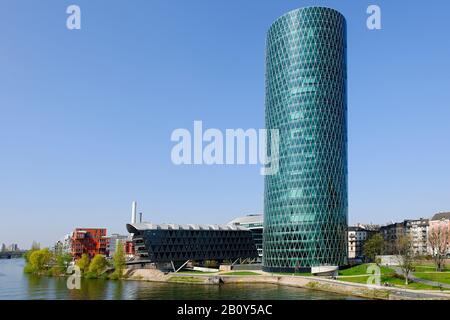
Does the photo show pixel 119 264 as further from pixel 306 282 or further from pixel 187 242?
pixel 306 282

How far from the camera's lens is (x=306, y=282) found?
393 ft

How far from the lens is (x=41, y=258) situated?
570 feet

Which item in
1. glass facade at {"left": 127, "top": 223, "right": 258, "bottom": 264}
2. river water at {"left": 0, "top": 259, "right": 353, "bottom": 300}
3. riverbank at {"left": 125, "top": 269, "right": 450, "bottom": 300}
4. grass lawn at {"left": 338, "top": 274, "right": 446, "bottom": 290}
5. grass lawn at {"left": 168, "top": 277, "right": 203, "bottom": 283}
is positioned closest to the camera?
riverbank at {"left": 125, "top": 269, "right": 450, "bottom": 300}

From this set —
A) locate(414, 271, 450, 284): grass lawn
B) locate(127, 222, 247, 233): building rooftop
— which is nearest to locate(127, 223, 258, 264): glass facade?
locate(127, 222, 247, 233): building rooftop

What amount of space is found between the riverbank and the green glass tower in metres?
26.8

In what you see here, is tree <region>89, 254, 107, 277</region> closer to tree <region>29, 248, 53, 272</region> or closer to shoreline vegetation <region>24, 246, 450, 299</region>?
shoreline vegetation <region>24, 246, 450, 299</region>

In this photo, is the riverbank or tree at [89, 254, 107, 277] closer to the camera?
the riverbank

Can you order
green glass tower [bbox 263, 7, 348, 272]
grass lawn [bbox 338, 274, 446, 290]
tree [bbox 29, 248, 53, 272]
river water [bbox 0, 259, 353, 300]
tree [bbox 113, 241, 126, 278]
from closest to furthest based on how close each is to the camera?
1. grass lawn [bbox 338, 274, 446, 290]
2. river water [bbox 0, 259, 353, 300]
3. tree [bbox 113, 241, 126, 278]
4. green glass tower [bbox 263, 7, 348, 272]
5. tree [bbox 29, 248, 53, 272]

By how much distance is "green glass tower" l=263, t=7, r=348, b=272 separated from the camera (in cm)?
16112

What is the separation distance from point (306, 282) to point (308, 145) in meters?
60.3

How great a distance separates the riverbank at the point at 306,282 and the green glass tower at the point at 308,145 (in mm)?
26802

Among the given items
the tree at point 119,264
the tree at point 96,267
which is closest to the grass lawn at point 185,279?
the tree at point 119,264
